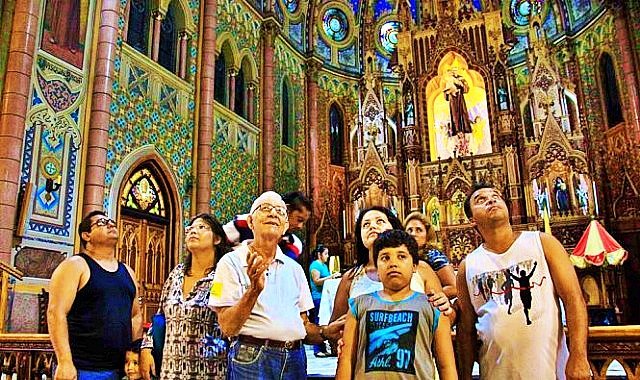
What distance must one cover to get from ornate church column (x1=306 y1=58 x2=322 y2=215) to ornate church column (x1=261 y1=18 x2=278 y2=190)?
7.10ft

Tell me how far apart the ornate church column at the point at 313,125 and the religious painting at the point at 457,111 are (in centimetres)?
390

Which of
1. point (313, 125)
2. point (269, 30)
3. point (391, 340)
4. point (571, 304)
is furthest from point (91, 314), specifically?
point (313, 125)

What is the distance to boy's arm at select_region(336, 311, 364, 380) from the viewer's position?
219 centimetres

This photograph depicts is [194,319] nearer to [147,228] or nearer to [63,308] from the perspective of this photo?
[63,308]

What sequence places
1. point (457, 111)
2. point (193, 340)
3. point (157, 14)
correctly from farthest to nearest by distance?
1. point (457, 111)
2. point (157, 14)
3. point (193, 340)

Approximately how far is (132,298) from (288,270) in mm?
1297

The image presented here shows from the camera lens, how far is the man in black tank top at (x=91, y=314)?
280 centimetres

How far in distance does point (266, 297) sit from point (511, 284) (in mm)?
1183

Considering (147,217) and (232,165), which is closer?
(147,217)

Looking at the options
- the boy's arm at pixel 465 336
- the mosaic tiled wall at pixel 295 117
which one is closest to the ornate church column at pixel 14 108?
the boy's arm at pixel 465 336

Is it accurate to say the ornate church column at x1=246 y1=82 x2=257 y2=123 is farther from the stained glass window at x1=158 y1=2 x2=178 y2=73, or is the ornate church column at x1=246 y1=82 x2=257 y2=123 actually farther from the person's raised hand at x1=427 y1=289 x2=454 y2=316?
the person's raised hand at x1=427 y1=289 x2=454 y2=316

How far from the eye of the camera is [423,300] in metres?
2.21

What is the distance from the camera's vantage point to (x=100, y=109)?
860cm

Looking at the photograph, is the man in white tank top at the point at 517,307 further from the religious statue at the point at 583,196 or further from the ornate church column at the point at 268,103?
the ornate church column at the point at 268,103
